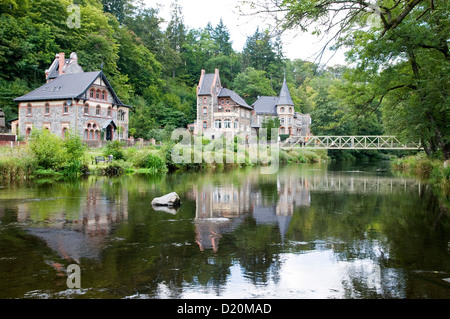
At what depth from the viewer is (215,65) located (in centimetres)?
9125

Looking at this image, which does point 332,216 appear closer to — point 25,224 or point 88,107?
point 25,224

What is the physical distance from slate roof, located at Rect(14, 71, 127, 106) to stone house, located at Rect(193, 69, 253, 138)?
2583cm

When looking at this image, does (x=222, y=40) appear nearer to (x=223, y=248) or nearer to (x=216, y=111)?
(x=216, y=111)

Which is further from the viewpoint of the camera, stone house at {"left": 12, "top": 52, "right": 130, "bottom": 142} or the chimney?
the chimney

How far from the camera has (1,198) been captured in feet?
53.3

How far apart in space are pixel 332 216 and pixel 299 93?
88.5 m

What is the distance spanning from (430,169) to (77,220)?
102ft

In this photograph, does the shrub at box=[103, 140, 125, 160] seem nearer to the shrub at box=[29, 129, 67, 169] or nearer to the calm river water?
the shrub at box=[29, 129, 67, 169]

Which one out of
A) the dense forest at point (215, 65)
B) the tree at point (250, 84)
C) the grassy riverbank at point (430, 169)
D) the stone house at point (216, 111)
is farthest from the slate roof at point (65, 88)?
the tree at point (250, 84)

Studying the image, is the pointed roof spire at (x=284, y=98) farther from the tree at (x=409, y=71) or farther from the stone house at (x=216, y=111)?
the tree at (x=409, y=71)

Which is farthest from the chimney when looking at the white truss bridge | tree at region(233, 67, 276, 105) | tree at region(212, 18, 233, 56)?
tree at region(212, 18, 233, 56)

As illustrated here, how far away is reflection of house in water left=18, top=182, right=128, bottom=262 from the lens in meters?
8.98

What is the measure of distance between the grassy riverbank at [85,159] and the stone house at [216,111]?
929 inches

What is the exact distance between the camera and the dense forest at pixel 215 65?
18.9 m
